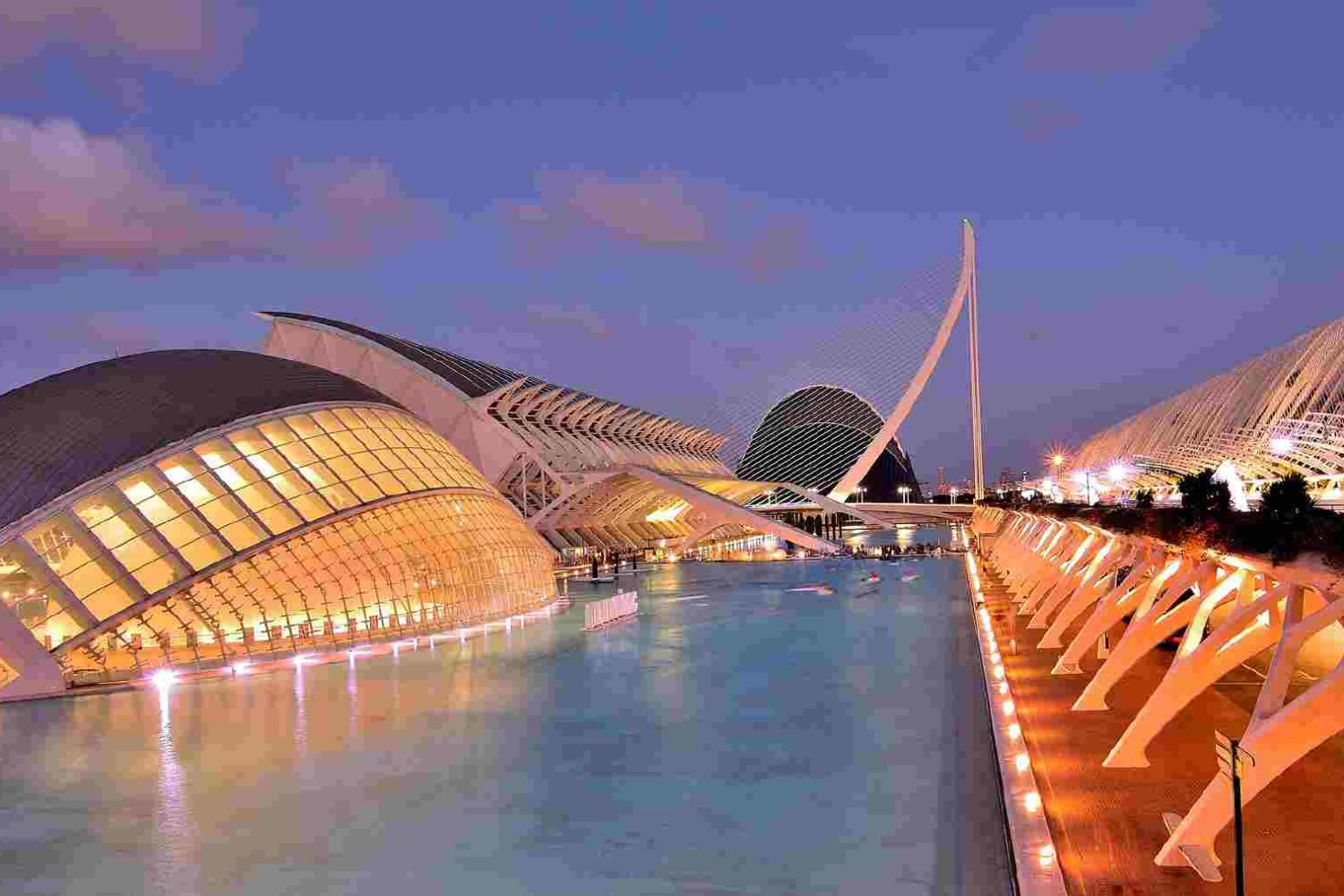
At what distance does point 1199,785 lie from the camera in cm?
1119

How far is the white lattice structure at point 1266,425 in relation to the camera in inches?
1738

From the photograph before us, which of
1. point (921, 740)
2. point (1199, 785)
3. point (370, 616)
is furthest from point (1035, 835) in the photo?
point (370, 616)

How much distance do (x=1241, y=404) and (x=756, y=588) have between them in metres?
32.0

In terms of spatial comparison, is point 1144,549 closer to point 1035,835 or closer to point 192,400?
point 1035,835

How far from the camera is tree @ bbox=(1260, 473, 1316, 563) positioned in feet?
31.1

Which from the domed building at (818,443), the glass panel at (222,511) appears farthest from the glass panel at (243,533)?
the domed building at (818,443)

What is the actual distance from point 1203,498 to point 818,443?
120 metres

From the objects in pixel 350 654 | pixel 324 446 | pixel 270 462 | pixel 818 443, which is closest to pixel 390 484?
pixel 324 446

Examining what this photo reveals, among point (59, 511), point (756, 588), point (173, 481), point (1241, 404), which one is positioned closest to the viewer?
point (59, 511)

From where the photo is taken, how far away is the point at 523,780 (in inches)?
540

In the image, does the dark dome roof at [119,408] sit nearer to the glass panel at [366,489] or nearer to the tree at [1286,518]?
the glass panel at [366,489]

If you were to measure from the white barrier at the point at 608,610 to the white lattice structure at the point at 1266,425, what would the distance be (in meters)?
20.1

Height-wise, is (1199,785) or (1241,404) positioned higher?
(1241,404)

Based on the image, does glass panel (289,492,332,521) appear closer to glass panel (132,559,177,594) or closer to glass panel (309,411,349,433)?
glass panel (309,411,349,433)
